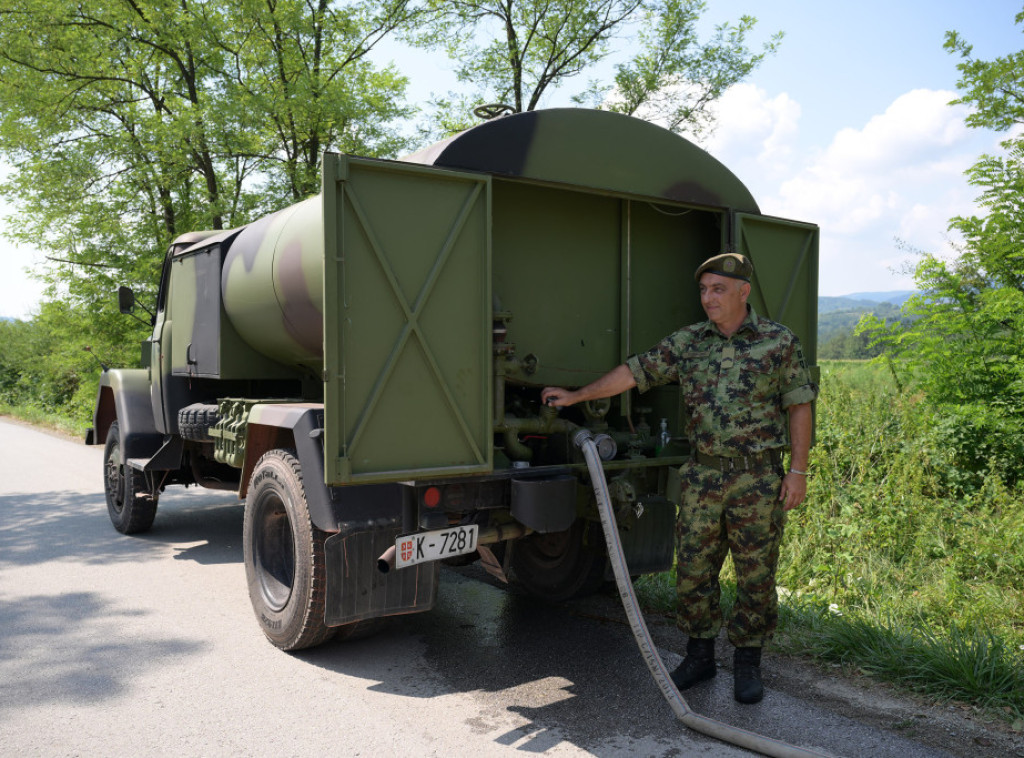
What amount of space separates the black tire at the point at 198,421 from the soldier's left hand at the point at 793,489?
3684 mm

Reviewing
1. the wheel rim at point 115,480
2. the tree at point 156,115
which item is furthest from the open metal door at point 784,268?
the tree at point 156,115

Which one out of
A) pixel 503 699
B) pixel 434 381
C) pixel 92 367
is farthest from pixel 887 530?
pixel 92 367

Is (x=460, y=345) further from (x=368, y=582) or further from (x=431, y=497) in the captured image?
(x=368, y=582)

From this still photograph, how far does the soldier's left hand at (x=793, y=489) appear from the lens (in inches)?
140

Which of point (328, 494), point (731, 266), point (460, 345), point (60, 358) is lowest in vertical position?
point (328, 494)

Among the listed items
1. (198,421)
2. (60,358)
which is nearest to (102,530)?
(198,421)

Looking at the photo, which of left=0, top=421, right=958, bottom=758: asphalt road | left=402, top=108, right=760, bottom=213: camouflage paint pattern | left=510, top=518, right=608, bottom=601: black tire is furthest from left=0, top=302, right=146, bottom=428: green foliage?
left=402, top=108, right=760, bottom=213: camouflage paint pattern

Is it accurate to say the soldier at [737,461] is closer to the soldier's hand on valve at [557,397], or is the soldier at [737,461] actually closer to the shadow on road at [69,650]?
the soldier's hand on valve at [557,397]

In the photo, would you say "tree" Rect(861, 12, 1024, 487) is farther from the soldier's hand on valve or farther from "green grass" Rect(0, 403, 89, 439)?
"green grass" Rect(0, 403, 89, 439)

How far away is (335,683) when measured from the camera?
12.2 ft

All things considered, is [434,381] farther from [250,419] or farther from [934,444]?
[934,444]

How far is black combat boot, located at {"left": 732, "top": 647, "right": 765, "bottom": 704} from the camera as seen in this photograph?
348cm

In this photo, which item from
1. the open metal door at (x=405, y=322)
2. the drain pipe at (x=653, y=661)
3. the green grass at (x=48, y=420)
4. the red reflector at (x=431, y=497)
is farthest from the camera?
the green grass at (x=48, y=420)

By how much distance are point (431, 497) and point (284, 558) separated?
4.46 ft
